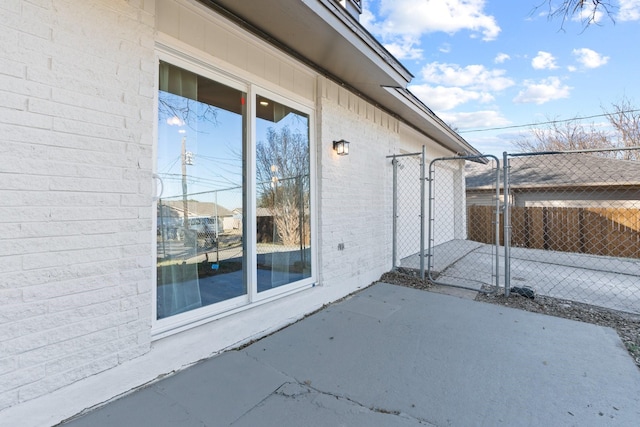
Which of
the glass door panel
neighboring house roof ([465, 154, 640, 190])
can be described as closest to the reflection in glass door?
the glass door panel

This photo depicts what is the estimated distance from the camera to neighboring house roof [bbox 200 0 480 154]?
8.03 feet

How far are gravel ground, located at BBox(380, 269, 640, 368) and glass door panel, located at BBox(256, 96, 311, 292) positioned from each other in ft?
6.90

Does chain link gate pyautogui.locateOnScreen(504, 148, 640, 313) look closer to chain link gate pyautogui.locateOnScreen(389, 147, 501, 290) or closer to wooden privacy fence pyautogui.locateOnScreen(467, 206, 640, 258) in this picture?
wooden privacy fence pyautogui.locateOnScreen(467, 206, 640, 258)

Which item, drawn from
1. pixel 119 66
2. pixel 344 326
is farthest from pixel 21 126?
pixel 344 326

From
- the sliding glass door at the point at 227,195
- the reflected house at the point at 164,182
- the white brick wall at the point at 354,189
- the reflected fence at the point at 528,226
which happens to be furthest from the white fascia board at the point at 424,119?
the sliding glass door at the point at 227,195

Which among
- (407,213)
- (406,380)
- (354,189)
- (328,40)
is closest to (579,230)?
(407,213)

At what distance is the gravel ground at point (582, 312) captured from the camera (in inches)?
111

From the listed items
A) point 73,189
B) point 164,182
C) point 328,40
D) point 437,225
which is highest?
point 328,40

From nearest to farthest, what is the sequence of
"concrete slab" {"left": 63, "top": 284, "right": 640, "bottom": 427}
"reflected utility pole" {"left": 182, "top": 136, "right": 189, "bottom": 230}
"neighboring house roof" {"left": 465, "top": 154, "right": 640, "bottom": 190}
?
"concrete slab" {"left": 63, "top": 284, "right": 640, "bottom": 427}
"reflected utility pole" {"left": 182, "top": 136, "right": 189, "bottom": 230}
"neighboring house roof" {"left": 465, "top": 154, "right": 640, "bottom": 190}

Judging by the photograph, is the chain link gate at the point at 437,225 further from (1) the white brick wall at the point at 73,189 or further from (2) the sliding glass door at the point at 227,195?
(1) the white brick wall at the point at 73,189

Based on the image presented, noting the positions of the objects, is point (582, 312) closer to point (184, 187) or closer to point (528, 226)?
point (184, 187)

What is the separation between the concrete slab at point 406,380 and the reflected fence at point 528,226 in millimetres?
1470

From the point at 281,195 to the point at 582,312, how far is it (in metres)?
3.75

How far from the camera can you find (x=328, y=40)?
2.88 meters
